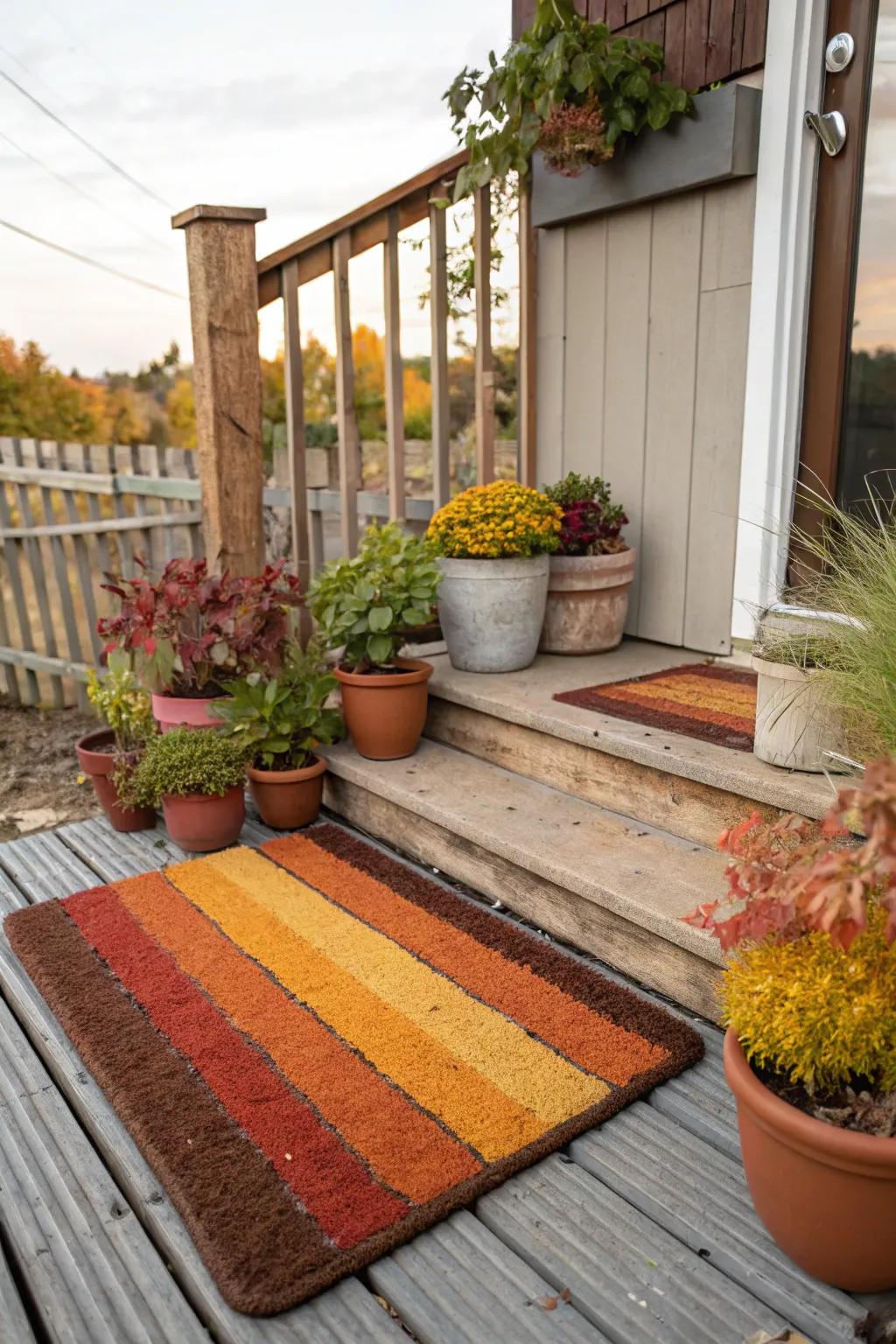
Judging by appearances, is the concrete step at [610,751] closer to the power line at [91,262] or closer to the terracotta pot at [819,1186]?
the terracotta pot at [819,1186]

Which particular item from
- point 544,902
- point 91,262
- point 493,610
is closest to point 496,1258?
point 544,902

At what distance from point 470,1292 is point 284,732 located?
1.62 metres

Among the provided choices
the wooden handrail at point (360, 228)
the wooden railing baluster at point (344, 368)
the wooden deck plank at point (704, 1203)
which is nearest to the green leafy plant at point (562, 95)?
the wooden handrail at point (360, 228)

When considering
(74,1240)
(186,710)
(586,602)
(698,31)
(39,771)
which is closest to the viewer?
(74,1240)

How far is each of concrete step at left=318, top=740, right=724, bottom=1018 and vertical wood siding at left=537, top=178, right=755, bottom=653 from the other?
908mm

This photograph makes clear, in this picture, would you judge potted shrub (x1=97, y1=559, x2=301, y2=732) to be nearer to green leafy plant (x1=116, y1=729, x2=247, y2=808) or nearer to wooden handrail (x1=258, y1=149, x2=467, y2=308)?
green leafy plant (x1=116, y1=729, x2=247, y2=808)

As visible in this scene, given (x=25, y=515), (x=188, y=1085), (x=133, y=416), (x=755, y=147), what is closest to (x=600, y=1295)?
(x=188, y=1085)

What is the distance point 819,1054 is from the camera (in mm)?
1161

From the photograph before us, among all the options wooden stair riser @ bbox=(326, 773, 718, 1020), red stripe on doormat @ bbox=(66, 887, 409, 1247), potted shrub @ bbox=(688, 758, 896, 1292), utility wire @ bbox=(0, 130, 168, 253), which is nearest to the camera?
potted shrub @ bbox=(688, 758, 896, 1292)

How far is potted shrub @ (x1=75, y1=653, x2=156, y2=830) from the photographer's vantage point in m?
2.77

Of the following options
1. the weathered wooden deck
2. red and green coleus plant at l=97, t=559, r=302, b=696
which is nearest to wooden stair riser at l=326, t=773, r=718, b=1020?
the weathered wooden deck

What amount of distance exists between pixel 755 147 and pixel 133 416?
549cm

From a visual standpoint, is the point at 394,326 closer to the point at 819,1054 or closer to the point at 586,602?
the point at 586,602

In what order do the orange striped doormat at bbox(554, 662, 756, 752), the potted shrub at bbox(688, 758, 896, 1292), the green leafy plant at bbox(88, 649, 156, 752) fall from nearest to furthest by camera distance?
the potted shrub at bbox(688, 758, 896, 1292) < the orange striped doormat at bbox(554, 662, 756, 752) < the green leafy plant at bbox(88, 649, 156, 752)
